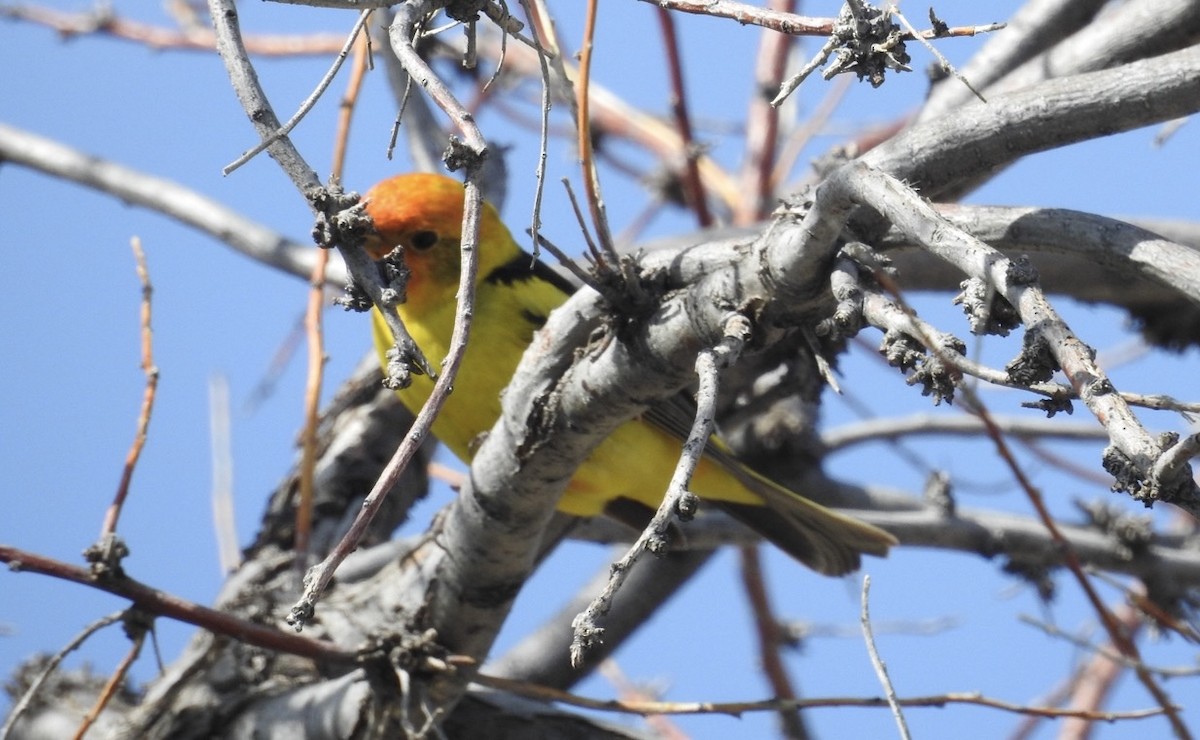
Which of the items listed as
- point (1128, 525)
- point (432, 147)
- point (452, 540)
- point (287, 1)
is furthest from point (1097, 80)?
point (432, 147)

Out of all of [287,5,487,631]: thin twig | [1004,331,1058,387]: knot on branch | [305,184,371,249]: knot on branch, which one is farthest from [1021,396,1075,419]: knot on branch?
[305,184,371,249]: knot on branch

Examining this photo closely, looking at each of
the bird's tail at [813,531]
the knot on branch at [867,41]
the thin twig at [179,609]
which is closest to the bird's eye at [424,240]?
the bird's tail at [813,531]

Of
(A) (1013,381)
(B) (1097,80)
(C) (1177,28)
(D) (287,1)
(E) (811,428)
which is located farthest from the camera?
(E) (811,428)

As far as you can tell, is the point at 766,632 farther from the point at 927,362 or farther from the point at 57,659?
the point at 927,362

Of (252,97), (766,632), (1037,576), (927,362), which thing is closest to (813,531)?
(1037,576)

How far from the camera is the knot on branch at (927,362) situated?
144 cm

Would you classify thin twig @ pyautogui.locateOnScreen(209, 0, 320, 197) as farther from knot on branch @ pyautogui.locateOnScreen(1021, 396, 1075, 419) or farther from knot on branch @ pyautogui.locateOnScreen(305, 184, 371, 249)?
knot on branch @ pyautogui.locateOnScreen(1021, 396, 1075, 419)

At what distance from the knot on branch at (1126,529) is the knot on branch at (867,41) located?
3.01 meters

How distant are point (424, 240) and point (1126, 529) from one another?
2.41 m

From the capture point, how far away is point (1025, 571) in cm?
425

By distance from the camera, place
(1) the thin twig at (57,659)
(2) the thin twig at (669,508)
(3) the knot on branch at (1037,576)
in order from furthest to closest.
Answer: (3) the knot on branch at (1037,576)
(1) the thin twig at (57,659)
(2) the thin twig at (669,508)

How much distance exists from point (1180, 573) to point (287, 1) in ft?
11.8

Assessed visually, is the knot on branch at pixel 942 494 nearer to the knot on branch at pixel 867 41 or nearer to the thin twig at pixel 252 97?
the knot on branch at pixel 867 41

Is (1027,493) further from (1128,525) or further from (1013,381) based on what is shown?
(1013,381)
